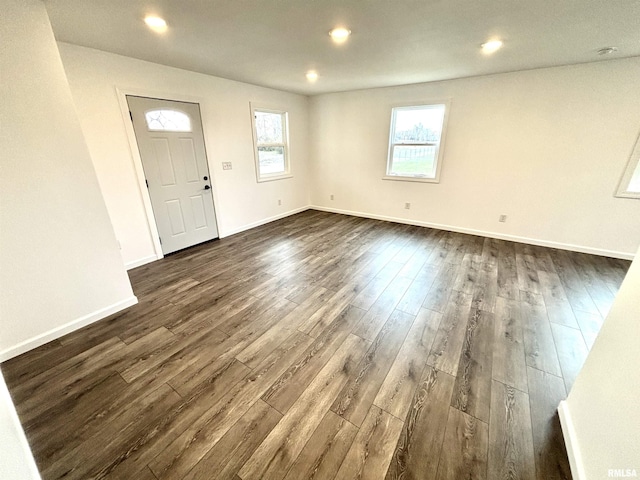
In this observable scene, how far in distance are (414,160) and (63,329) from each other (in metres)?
5.27

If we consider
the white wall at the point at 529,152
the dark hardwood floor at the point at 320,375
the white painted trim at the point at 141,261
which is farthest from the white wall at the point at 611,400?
the white painted trim at the point at 141,261

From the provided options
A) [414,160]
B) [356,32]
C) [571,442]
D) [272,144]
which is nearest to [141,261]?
[272,144]

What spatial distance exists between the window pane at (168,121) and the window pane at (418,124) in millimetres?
3565

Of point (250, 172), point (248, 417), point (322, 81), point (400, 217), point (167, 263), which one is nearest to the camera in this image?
point (248, 417)

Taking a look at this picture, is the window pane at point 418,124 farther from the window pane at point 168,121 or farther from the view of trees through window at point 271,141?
the window pane at point 168,121

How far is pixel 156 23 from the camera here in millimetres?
2111

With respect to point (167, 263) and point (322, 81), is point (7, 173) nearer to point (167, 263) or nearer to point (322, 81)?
point (167, 263)

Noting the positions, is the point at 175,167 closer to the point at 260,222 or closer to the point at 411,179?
the point at 260,222

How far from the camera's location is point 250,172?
4676 millimetres

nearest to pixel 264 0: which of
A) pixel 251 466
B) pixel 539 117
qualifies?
pixel 251 466

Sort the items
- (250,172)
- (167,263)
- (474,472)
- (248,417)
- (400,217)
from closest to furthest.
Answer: (474,472) → (248,417) → (167,263) → (250,172) → (400,217)

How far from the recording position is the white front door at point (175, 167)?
3246 mm

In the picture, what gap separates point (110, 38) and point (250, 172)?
247 cm

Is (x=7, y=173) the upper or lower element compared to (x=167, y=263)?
upper
